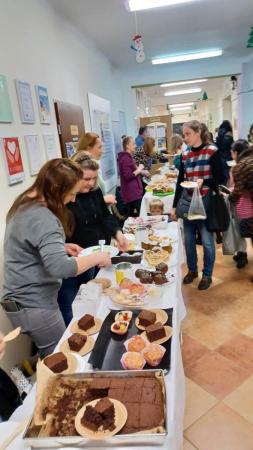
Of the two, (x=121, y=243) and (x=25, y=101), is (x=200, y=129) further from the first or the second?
→ (x=25, y=101)

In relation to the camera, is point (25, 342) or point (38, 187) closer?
point (38, 187)

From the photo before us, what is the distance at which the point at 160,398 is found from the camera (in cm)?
85

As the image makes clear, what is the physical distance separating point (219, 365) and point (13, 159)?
1768mm

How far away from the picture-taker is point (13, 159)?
1.90m

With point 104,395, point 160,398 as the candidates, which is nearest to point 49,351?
point 104,395

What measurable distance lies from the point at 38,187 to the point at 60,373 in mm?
732

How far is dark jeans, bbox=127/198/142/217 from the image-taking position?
421 centimetres

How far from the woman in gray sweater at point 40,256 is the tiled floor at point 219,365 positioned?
2.82 feet

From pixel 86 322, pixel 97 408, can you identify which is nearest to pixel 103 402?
pixel 97 408

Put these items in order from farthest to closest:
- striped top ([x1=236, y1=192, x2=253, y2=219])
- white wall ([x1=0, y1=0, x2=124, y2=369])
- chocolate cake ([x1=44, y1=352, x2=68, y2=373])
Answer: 1. striped top ([x1=236, y1=192, x2=253, y2=219])
2. white wall ([x1=0, y1=0, x2=124, y2=369])
3. chocolate cake ([x1=44, y1=352, x2=68, y2=373])

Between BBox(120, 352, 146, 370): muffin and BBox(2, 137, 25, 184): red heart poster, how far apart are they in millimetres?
1262

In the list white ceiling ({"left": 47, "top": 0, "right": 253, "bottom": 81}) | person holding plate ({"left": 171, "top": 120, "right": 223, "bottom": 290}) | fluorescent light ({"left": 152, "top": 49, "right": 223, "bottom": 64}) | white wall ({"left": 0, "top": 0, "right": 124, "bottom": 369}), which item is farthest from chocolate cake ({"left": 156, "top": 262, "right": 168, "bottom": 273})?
fluorescent light ({"left": 152, "top": 49, "right": 223, "bottom": 64})

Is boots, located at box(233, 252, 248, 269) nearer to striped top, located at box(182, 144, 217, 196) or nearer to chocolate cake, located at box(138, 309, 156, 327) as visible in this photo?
striped top, located at box(182, 144, 217, 196)

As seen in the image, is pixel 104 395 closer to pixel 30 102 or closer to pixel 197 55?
pixel 30 102
